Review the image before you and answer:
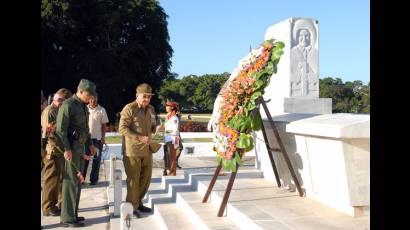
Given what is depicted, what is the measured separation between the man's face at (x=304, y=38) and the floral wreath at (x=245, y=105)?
227 cm

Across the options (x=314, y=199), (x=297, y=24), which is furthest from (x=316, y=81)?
(x=314, y=199)

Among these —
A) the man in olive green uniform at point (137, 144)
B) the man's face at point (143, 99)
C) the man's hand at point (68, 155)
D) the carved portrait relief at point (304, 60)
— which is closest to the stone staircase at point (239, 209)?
the man in olive green uniform at point (137, 144)

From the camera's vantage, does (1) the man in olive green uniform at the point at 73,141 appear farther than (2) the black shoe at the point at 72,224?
No

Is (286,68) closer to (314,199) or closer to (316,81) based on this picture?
(316,81)

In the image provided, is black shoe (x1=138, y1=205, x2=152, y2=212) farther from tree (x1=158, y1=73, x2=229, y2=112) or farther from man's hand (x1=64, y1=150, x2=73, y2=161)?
tree (x1=158, y1=73, x2=229, y2=112)

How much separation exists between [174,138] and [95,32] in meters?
24.8

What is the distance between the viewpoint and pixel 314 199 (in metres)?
5.61

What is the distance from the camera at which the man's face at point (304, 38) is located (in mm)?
7633

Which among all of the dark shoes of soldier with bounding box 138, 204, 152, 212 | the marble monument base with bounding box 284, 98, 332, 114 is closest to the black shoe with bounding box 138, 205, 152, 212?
the dark shoes of soldier with bounding box 138, 204, 152, 212

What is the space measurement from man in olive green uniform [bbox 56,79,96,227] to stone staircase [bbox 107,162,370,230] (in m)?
0.65

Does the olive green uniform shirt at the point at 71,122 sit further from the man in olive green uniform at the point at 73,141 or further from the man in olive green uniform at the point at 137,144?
the man in olive green uniform at the point at 137,144

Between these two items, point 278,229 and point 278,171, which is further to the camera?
point 278,171
